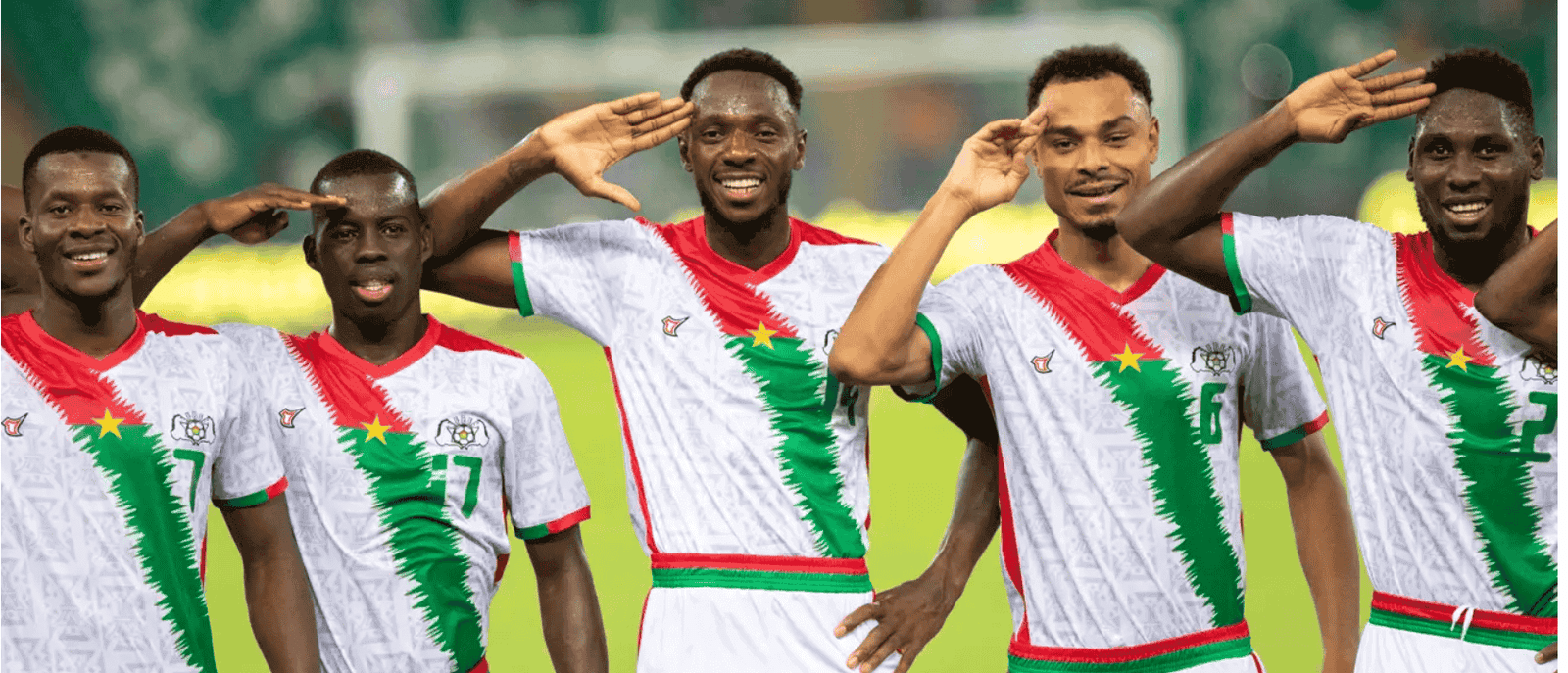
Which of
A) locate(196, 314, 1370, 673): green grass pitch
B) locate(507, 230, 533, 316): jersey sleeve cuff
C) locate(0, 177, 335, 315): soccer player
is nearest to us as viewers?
locate(0, 177, 335, 315): soccer player

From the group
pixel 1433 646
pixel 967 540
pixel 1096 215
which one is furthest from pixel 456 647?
pixel 1433 646

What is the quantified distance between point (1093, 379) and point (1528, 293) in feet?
2.73

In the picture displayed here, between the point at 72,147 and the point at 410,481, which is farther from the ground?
the point at 72,147

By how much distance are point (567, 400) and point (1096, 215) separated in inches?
207

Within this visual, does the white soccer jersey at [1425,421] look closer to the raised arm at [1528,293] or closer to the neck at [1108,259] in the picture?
the raised arm at [1528,293]

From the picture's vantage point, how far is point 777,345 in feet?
11.1

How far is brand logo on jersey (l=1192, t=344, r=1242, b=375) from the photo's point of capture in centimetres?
325

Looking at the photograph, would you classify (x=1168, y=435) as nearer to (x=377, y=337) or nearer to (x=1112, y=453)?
(x=1112, y=453)

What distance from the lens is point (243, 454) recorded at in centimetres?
314

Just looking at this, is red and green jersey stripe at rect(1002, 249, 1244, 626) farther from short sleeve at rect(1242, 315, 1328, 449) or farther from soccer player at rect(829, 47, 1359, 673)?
short sleeve at rect(1242, 315, 1328, 449)

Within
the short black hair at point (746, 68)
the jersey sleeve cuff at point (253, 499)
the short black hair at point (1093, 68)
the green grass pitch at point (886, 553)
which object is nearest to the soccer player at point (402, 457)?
the jersey sleeve cuff at point (253, 499)

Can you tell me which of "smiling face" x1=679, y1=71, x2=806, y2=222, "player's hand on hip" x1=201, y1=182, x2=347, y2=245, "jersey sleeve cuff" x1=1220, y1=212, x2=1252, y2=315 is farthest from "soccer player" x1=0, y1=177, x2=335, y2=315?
"jersey sleeve cuff" x1=1220, y1=212, x2=1252, y2=315

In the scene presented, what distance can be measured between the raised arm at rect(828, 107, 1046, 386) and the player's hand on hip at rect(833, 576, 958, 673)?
0.54 meters

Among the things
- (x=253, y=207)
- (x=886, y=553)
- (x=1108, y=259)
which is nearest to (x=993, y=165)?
(x=1108, y=259)
